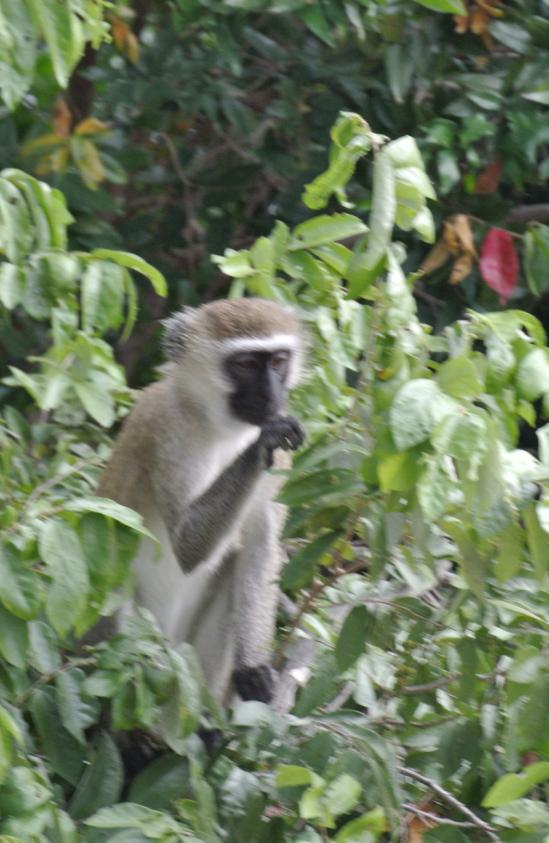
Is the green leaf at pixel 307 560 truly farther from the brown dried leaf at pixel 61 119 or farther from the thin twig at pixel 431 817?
the brown dried leaf at pixel 61 119

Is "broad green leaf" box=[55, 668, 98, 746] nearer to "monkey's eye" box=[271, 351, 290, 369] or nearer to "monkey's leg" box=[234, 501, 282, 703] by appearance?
"monkey's leg" box=[234, 501, 282, 703]

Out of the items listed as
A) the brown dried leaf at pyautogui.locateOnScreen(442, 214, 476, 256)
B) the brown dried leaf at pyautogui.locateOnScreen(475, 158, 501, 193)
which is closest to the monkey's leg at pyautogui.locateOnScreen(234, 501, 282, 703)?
the brown dried leaf at pyautogui.locateOnScreen(442, 214, 476, 256)

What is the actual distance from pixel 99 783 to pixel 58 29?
1862mm

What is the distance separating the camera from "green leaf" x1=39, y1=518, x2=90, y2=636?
110 inches

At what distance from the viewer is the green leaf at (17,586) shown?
2836 millimetres

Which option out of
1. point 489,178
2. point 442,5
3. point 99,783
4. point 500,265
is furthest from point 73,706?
point 489,178

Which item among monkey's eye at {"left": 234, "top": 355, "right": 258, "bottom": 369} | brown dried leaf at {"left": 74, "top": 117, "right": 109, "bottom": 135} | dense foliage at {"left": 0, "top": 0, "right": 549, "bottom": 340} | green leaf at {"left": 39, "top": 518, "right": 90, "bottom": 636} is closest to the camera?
green leaf at {"left": 39, "top": 518, "right": 90, "bottom": 636}

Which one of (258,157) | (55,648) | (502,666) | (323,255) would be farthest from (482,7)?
(55,648)

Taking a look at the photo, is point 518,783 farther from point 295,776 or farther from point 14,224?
point 14,224

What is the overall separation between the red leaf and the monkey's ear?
5.11 feet

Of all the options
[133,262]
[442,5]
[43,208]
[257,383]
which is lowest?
[257,383]

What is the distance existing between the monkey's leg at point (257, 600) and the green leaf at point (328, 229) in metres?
1.10

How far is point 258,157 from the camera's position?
22.6 ft

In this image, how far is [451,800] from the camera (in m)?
3.54
